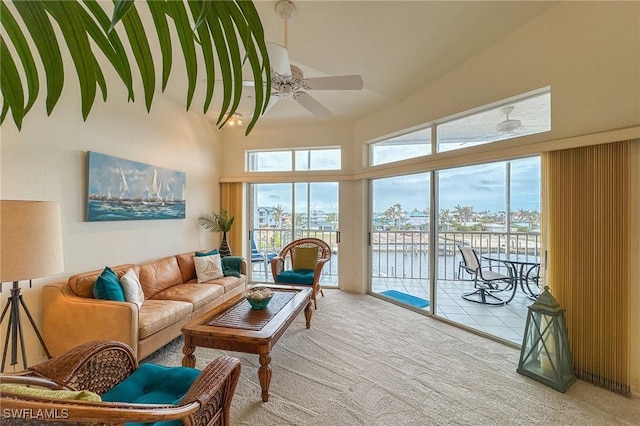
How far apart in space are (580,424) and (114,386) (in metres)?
2.95

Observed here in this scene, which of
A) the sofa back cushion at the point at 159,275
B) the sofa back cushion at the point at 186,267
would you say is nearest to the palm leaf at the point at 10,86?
the sofa back cushion at the point at 159,275

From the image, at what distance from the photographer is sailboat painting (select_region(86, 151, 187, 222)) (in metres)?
2.88

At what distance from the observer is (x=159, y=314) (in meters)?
2.57

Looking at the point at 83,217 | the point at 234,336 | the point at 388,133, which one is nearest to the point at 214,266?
the point at 83,217

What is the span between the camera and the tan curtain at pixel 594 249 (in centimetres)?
210

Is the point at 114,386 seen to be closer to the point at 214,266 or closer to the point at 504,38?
the point at 214,266

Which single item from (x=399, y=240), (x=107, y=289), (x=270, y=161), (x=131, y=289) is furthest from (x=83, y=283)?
(x=399, y=240)

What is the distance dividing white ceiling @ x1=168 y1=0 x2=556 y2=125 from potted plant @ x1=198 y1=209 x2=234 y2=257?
268cm

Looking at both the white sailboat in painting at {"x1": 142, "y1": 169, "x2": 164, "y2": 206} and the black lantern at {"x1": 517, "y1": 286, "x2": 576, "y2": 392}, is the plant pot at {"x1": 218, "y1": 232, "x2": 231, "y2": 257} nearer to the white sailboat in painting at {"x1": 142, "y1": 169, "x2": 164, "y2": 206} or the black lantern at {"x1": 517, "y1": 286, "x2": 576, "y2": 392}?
the white sailboat in painting at {"x1": 142, "y1": 169, "x2": 164, "y2": 206}

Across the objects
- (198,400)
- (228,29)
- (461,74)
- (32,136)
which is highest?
(461,74)

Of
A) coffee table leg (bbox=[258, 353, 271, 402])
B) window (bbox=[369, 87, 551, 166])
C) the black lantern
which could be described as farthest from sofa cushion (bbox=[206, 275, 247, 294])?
the black lantern

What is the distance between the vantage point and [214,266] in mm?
3914

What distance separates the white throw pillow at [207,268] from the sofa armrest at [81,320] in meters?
1.44

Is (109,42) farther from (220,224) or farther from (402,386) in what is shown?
(220,224)
